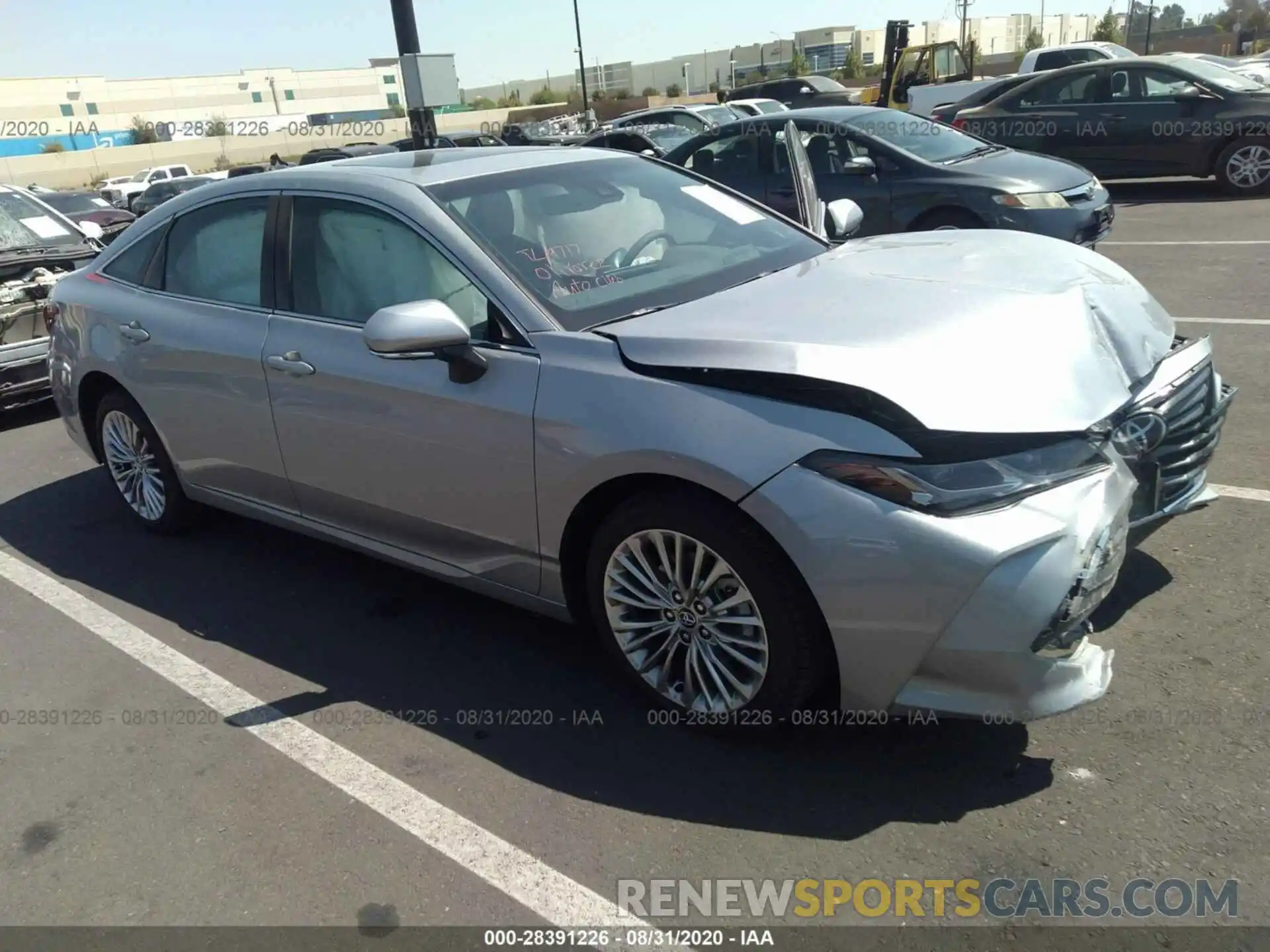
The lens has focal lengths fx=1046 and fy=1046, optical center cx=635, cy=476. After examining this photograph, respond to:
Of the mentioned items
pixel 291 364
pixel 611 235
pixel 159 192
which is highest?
pixel 611 235

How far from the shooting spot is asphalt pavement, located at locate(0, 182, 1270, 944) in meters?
2.58

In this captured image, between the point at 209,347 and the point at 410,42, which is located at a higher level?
the point at 410,42

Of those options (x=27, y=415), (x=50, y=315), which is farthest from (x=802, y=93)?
(x=50, y=315)

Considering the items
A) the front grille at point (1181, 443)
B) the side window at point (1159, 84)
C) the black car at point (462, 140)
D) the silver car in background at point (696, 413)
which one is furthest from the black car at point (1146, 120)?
the front grille at point (1181, 443)

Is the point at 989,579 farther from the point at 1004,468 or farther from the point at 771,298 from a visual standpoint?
the point at 771,298

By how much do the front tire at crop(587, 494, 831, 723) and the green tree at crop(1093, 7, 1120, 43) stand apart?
6811cm

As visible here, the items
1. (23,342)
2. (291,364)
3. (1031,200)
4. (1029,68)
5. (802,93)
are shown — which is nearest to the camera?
(291,364)

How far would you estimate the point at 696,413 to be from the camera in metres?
2.79

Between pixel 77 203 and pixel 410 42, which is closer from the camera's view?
pixel 410 42

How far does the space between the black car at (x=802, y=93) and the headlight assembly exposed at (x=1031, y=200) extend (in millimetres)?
21795

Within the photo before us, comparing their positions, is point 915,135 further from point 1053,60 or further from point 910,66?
point 910,66

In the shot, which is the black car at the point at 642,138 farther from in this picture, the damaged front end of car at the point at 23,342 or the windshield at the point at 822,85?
the windshield at the point at 822,85

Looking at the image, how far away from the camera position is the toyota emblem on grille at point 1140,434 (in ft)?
9.34

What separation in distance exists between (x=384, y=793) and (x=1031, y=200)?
713 cm
